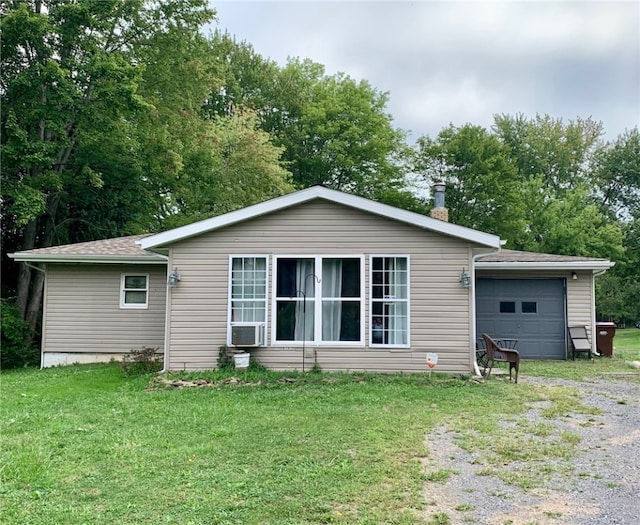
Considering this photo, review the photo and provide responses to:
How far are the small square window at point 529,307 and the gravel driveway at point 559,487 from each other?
6582 millimetres

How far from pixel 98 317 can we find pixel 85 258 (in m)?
1.36

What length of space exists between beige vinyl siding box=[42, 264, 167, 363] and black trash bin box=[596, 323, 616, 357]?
10386 millimetres

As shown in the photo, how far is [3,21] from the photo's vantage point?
45.0ft

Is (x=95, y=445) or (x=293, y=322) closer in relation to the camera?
(x=95, y=445)

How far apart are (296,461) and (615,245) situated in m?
26.8

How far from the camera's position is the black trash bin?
41.4 ft

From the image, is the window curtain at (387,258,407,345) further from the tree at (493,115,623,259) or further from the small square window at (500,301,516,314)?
the tree at (493,115,623,259)

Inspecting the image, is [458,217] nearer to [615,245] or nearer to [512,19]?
[615,245]

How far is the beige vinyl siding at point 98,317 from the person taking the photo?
11508 millimetres

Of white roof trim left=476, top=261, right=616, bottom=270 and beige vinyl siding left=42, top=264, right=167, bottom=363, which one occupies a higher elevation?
white roof trim left=476, top=261, right=616, bottom=270

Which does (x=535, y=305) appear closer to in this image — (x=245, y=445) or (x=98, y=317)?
(x=245, y=445)

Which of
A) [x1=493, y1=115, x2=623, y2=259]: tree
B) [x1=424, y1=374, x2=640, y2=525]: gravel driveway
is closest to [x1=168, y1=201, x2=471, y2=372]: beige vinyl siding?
[x1=424, y1=374, x2=640, y2=525]: gravel driveway

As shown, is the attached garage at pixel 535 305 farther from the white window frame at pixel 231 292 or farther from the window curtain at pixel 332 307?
the white window frame at pixel 231 292

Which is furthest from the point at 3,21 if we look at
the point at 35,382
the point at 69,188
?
the point at 35,382
